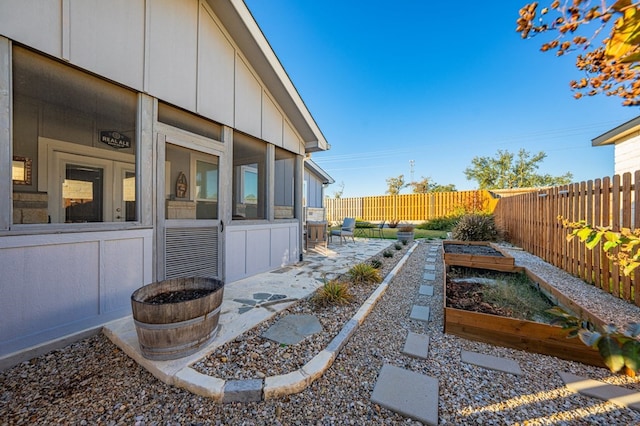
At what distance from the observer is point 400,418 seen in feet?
5.38

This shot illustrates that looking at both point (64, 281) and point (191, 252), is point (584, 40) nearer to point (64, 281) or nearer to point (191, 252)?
point (191, 252)

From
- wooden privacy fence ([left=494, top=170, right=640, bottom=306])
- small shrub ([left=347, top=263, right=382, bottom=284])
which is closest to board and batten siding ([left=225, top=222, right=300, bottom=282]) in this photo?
small shrub ([left=347, top=263, right=382, bottom=284])

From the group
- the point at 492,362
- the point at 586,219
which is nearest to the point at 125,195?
the point at 492,362

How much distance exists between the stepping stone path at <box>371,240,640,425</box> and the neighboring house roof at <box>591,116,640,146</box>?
7.38 m

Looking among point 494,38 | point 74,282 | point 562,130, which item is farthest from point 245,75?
point 562,130

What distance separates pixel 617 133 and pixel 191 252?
33.9ft

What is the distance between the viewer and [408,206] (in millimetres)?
17703

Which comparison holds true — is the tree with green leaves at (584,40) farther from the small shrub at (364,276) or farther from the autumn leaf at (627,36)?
the small shrub at (364,276)

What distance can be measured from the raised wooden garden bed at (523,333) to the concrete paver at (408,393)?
0.91 metres

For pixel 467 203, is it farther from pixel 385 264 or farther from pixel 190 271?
pixel 190 271

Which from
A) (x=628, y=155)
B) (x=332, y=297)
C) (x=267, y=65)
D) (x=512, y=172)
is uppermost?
(x=512, y=172)

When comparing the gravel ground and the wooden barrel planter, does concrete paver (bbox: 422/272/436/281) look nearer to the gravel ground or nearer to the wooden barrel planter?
the gravel ground

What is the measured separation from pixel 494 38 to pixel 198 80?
8.52 metres

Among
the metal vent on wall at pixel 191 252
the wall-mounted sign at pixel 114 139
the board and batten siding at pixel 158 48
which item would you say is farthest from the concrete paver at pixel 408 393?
the board and batten siding at pixel 158 48
